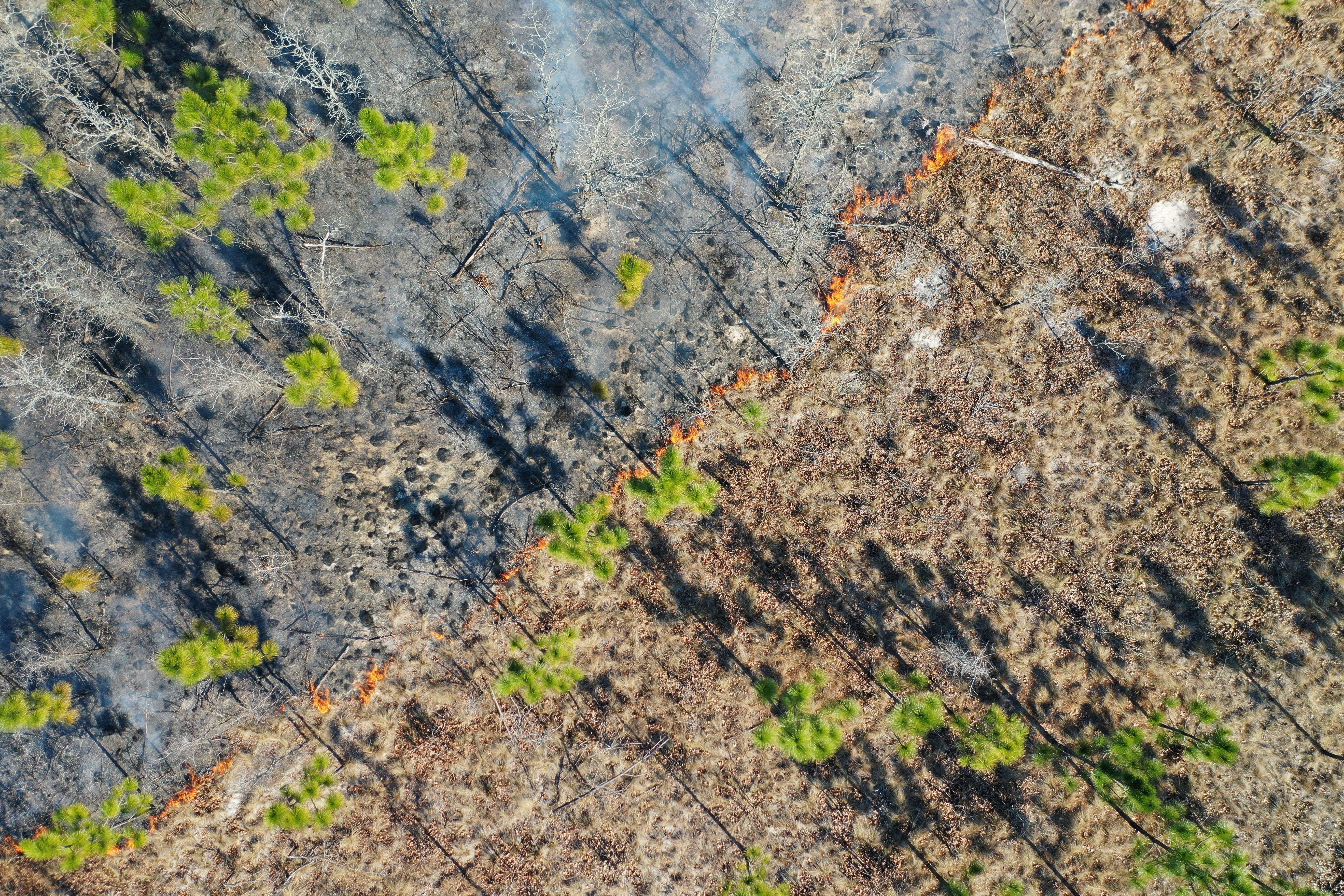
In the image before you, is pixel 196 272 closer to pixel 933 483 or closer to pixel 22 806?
pixel 22 806

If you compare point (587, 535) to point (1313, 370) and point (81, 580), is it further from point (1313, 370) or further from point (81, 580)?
point (1313, 370)

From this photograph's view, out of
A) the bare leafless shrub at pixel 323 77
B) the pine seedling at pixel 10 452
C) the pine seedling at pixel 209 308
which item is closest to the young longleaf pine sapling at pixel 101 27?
the bare leafless shrub at pixel 323 77

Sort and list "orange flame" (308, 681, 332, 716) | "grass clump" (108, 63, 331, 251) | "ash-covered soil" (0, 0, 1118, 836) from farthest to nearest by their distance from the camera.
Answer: "orange flame" (308, 681, 332, 716) → "ash-covered soil" (0, 0, 1118, 836) → "grass clump" (108, 63, 331, 251)

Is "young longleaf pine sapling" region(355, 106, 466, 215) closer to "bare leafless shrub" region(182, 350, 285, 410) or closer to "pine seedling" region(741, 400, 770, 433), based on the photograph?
"bare leafless shrub" region(182, 350, 285, 410)

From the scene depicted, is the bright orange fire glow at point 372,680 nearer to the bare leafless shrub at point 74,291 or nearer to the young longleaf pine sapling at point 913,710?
the bare leafless shrub at point 74,291

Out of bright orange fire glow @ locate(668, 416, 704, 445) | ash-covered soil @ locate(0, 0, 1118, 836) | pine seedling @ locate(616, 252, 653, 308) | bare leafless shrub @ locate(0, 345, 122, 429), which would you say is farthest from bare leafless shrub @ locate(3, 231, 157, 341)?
bright orange fire glow @ locate(668, 416, 704, 445)

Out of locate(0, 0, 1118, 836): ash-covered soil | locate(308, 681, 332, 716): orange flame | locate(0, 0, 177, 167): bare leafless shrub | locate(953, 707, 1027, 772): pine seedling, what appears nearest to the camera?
locate(0, 0, 177, 167): bare leafless shrub

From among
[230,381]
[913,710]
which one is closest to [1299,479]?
[913,710]
